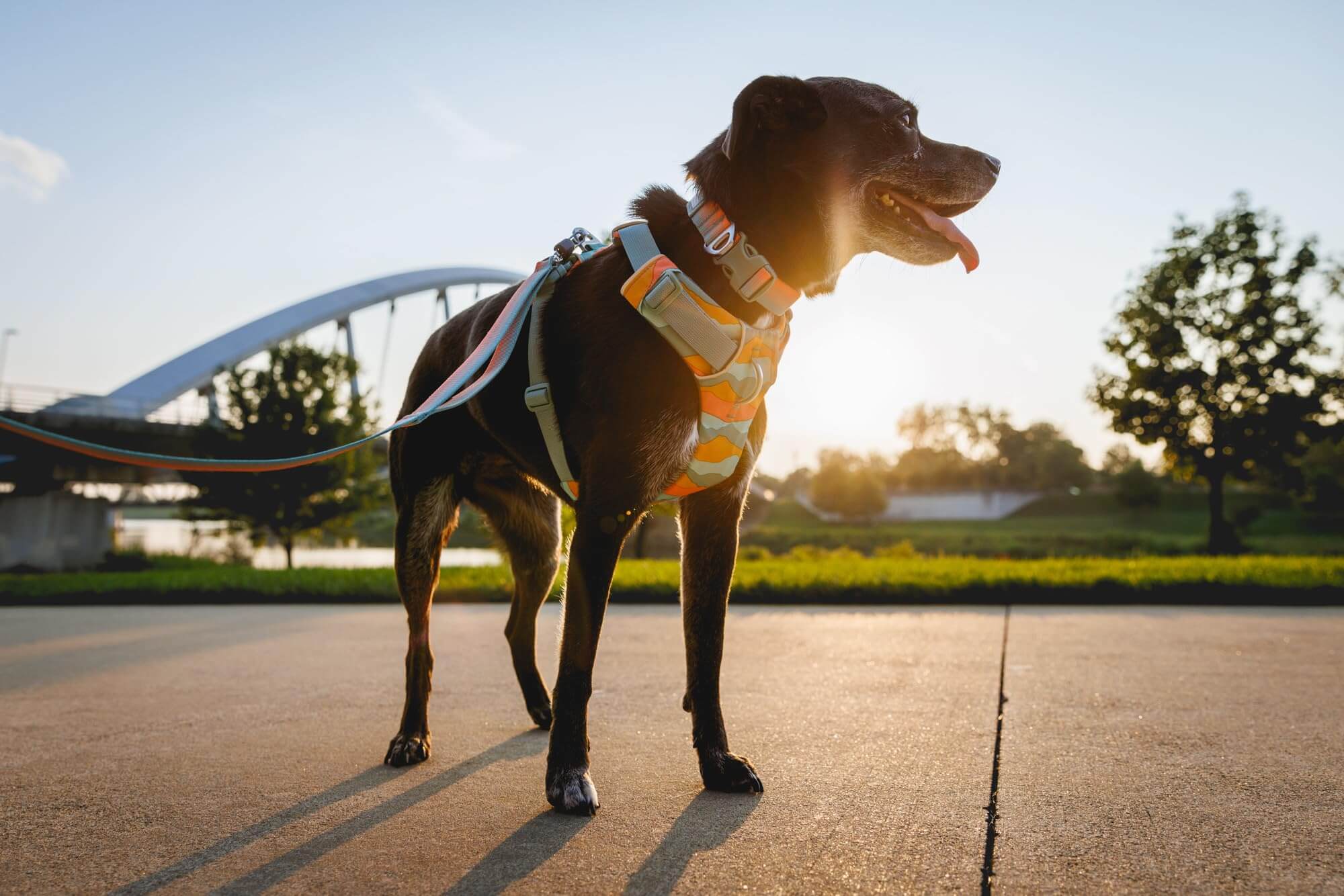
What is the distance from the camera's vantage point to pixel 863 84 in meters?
2.84

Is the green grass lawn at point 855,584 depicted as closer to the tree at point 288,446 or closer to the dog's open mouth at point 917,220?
the dog's open mouth at point 917,220

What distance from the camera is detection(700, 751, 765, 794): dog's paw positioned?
2650 millimetres

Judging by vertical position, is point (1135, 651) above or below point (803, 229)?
below

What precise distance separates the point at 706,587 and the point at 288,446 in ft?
68.0

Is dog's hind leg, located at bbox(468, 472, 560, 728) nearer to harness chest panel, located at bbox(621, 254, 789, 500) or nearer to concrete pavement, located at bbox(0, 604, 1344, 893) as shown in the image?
concrete pavement, located at bbox(0, 604, 1344, 893)

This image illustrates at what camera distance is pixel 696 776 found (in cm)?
284

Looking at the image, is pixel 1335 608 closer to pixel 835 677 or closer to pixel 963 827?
pixel 835 677

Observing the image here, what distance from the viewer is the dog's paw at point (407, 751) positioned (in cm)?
301

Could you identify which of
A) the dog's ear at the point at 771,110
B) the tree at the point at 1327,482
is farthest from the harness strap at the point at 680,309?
the tree at the point at 1327,482

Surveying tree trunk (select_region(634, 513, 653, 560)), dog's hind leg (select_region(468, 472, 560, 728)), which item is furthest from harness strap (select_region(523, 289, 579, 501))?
tree trunk (select_region(634, 513, 653, 560))

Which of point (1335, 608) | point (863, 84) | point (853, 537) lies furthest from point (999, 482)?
point (863, 84)

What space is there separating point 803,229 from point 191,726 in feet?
9.40

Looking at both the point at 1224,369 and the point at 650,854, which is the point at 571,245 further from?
the point at 1224,369

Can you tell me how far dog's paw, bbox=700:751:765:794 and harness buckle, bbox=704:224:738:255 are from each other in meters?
1.43
